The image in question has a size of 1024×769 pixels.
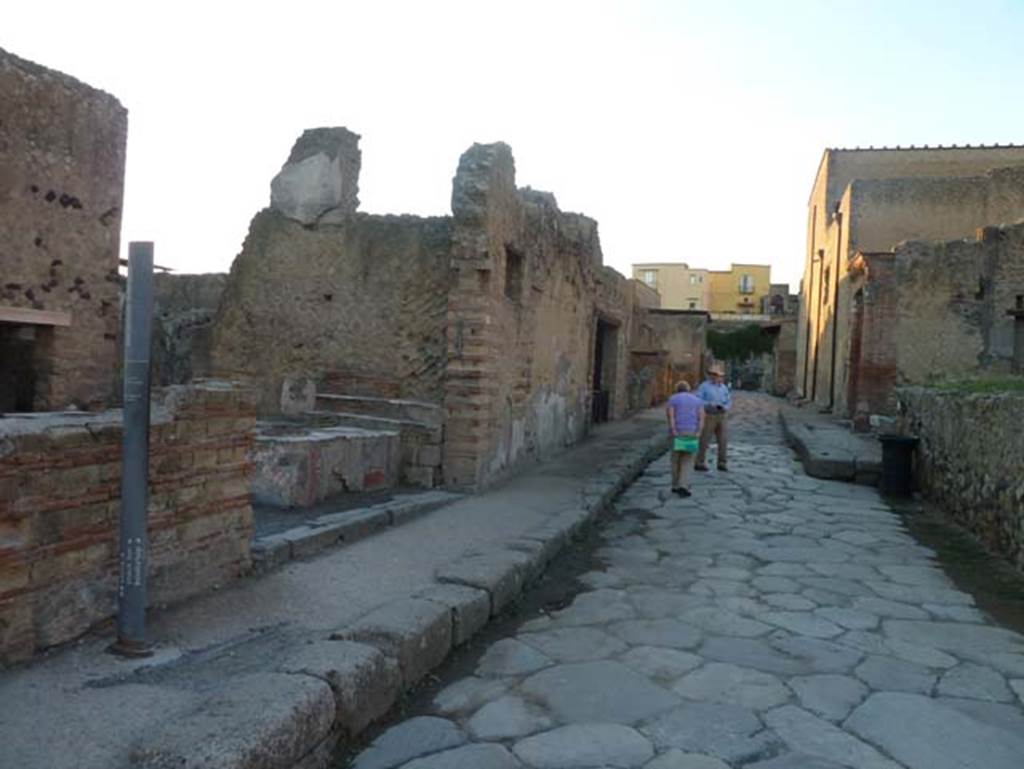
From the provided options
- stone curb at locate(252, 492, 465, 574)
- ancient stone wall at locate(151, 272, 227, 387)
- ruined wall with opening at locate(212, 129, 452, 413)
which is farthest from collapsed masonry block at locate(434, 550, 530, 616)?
ancient stone wall at locate(151, 272, 227, 387)

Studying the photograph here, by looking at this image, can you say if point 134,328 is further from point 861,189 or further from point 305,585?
point 861,189

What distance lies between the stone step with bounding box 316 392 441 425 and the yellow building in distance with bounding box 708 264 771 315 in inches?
2531

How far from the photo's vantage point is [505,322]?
7820mm

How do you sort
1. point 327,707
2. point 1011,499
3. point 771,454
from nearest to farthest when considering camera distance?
point 327,707 < point 1011,499 < point 771,454

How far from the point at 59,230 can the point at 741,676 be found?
10.1m

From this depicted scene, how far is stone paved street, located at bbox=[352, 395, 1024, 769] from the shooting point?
2.86m

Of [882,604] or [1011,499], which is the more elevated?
[1011,499]

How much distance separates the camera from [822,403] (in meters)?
22.7

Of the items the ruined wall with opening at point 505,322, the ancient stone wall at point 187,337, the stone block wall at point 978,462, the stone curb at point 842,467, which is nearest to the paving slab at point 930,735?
the stone block wall at point 978,462

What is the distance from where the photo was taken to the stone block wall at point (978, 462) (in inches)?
240

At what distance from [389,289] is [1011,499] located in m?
5.42

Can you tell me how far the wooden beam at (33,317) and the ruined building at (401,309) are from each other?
322 centimetres

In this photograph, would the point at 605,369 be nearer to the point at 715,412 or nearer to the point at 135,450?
the point at 715,412

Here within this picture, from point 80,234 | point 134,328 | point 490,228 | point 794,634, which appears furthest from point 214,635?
point 80,234
